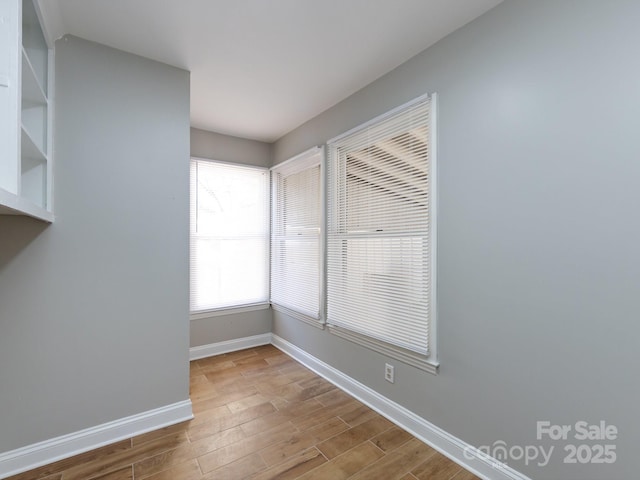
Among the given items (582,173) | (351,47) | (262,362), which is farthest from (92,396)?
(582,173)

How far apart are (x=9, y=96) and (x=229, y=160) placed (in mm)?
2534

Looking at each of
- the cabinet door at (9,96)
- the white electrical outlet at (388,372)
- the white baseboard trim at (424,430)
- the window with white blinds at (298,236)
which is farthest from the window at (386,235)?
the cabinet door at (9,96)

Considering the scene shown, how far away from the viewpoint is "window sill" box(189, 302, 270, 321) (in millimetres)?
3347

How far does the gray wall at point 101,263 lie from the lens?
1766 millimetres

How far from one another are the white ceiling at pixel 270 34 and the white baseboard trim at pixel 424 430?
2488 millimetres

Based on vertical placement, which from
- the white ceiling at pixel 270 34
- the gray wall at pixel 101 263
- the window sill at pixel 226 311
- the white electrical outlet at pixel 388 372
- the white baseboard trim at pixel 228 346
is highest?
the white ceiling at pixel 270 34

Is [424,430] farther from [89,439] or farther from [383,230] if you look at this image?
[89,439]

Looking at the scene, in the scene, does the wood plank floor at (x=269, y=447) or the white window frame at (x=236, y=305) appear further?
the white window frame at (x=236, y=305)

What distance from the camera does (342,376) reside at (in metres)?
2.68

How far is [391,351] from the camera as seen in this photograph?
2225 millimetres

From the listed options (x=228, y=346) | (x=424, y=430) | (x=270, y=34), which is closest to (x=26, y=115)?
(x=270, y=34)

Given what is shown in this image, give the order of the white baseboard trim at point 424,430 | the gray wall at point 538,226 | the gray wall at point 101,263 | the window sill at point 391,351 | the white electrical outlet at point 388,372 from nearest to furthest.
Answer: the gray wall at point 538,226 → the white baseboard trim at point 424,430 → the gray wall at point 101,263 → the window sill at point 391,351 → the white electrical outlet at point 388,372

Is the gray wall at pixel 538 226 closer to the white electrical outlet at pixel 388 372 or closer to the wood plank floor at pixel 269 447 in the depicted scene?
the white electrical outlet at pixel 388 372

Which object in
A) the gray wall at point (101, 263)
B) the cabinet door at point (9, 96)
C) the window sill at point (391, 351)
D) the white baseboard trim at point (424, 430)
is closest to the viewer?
the cabinet door at point (9, 96)
